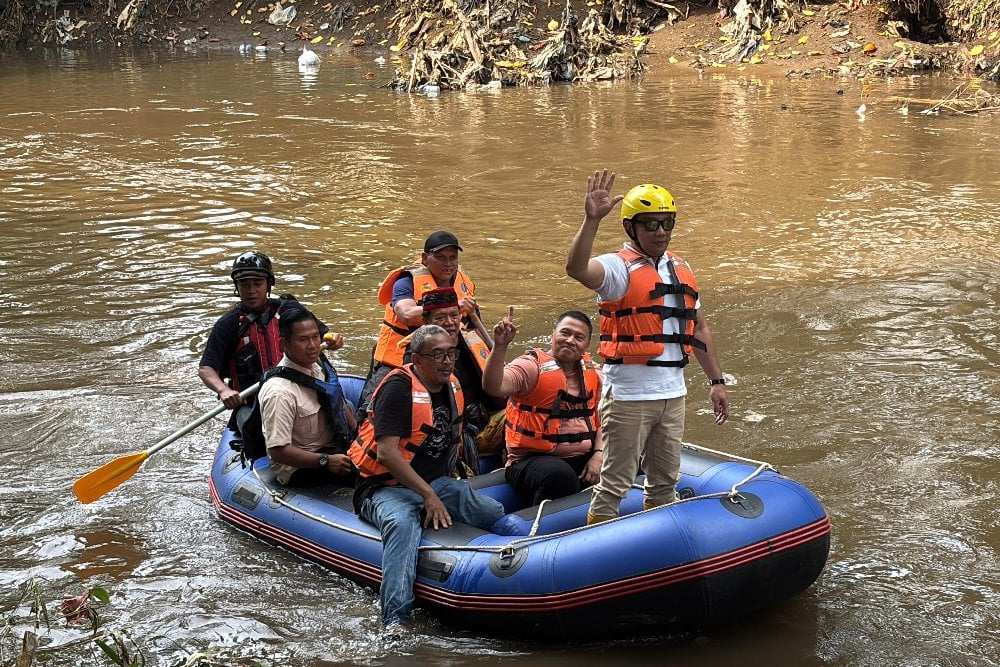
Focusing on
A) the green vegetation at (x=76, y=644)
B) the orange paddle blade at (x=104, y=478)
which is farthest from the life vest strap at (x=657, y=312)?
the orange paddle blade at (x=104, y=478)

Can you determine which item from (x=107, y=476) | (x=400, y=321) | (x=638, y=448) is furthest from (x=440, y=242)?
(x=107, y=476)

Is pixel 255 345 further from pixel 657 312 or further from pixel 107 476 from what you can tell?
pixel 657 312

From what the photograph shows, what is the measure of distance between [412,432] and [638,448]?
0.96 m

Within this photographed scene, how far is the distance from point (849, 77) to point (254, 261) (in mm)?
15040

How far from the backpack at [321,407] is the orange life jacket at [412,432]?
0.32 meters

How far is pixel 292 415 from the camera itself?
525 centimetres

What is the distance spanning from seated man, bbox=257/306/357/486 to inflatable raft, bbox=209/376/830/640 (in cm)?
53

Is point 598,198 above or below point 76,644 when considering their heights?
above

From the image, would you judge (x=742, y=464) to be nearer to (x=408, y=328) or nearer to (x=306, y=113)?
(x=408, y=328)

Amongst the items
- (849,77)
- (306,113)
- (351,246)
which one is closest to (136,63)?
(306,113)

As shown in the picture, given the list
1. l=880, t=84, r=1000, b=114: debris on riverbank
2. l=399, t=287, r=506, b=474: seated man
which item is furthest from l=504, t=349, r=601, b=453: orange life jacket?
l=880, t=84, r=1000, b=114: debris on riverbank

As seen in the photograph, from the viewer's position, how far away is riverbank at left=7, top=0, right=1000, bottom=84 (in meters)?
18.8

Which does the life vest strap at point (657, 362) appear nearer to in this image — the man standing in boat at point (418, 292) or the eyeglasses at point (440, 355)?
the eyeglasses at point (440, 355)

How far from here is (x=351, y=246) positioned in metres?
10.6
